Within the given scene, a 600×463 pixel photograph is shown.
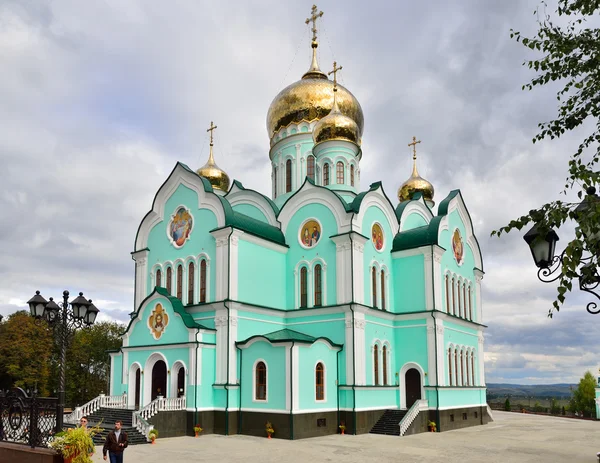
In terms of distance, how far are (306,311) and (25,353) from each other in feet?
57.3

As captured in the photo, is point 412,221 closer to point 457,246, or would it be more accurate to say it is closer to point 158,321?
point 457,246

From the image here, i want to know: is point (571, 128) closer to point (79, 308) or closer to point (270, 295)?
point (79, 308)

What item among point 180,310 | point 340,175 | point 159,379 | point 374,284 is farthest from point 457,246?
point 159,379

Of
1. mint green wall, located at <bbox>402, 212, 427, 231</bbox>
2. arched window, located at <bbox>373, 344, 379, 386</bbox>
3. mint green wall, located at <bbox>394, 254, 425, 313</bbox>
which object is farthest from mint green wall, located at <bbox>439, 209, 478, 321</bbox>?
arched window, located at <bbox>373, 344, 379, 386</bbox>

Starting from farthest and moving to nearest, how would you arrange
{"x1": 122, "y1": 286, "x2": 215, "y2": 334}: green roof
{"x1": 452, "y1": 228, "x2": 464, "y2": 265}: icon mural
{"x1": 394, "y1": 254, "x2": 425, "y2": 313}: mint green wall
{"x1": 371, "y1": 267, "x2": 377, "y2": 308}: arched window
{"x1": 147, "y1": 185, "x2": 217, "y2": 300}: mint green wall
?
{"x1": 452, "y1": 228, "x2": 464, "y2": 265}: icon mural < {"x1": 394, "y1": 254, "x2": 425, "y2": 313}: mint green wall < {"x1": 371, "y1": 267, "x2": 377, "y2": 308}: arched window < {"x1": 147, "y1": 185, "x2": 217, "y2": 300}: mint green wall < {"x1": 122, "y1": 286, "x2": 215, "y2": 334}: green roof

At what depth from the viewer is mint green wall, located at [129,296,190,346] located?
20594mm

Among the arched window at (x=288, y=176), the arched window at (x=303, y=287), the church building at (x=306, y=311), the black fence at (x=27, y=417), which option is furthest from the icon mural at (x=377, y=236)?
the black fence at (x=27, y=417)

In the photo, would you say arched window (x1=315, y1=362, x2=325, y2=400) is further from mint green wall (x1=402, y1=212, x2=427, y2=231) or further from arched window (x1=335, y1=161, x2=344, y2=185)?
arched window (x1=335, y1=161, x2=344, y2=185)

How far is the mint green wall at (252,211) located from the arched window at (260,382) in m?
7.07

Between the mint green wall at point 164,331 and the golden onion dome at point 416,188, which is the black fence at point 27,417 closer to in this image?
the mint green wall at point 164,331

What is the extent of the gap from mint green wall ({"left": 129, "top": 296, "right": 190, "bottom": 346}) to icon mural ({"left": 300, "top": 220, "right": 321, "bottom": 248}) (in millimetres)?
5881

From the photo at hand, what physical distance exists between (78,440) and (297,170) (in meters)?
20.3

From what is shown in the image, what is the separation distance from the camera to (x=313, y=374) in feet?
66.5

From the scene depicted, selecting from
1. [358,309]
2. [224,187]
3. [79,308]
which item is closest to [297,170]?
[224,187]
